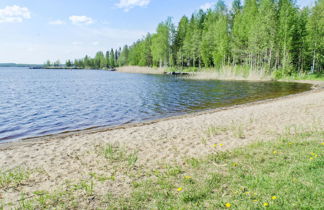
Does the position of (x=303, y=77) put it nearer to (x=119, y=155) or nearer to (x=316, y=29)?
(x=316, y=29)

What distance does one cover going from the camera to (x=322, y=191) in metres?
4.24

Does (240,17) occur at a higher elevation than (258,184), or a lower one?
higher

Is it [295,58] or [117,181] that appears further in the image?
[295,58]

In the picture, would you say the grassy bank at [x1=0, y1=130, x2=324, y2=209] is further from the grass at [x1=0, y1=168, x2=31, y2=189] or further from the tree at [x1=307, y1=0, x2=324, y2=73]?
the tree at [x1=307, y1=0, x2=324, y2=73]

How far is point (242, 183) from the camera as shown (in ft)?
16.1

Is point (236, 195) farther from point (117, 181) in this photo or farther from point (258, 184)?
point (117, 181)

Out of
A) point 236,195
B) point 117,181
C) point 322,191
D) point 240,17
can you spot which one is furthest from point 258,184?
point 240,17

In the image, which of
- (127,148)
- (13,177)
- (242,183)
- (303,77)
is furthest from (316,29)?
(13,177)

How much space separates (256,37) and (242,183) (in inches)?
1768

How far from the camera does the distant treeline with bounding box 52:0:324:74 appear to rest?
136ft

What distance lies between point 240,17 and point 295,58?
16321 millimetres

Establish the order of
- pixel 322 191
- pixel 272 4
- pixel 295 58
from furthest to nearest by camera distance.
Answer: pixel 295 58 → pixel 272 4 → pixel 322 191

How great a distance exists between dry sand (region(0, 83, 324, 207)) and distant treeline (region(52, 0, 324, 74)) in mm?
35893

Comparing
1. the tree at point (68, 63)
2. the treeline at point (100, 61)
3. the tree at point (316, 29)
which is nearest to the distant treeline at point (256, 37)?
the tree at point (316, 29)
